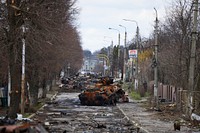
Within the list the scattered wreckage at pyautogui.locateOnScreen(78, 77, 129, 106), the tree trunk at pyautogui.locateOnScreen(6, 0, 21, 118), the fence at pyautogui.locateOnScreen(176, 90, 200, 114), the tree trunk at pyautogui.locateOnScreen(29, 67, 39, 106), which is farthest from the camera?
the scattered wreckage at pyautogui.locateOnScreen(78, 77, 129, 106)

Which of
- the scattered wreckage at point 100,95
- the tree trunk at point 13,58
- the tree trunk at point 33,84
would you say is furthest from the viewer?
the scattered wreckage at point 100,95

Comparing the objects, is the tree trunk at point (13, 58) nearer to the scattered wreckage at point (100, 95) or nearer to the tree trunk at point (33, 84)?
the tree trunk at point (33, 84)

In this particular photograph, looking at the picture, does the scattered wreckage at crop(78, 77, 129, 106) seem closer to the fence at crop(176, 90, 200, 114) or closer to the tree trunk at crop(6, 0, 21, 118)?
the fence at crop(176, 90, 200, 114)

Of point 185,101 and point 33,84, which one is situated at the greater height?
point 33,84

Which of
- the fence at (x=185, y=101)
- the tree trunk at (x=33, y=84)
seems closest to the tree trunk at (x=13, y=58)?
the fence at (x=185, y=101)

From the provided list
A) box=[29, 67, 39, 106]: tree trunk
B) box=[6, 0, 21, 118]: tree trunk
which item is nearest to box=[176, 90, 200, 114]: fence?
box=[6, 0, 21, 118]: tree trunk

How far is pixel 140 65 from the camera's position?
Result: 80.4m

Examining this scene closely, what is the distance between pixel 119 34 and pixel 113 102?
38226mm

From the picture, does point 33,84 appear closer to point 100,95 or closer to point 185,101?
point 100,95

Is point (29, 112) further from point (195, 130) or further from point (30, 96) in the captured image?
point (195, 130)

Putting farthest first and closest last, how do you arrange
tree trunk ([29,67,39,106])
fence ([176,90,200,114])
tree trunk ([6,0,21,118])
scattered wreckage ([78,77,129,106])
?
1. scattered wreckage ([78,77,129,106])
2. tree trunk ([29,67,39,106])
3. fence ([176,90,200,114])
4. tree trunk ([6,0,21,118])

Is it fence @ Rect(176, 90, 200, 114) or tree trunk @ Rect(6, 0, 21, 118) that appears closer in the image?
tree trunk @ Rect(6, 0, 21, 118)

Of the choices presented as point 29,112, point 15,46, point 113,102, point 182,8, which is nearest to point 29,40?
point 15,46

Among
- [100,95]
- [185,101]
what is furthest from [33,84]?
[185,101]
